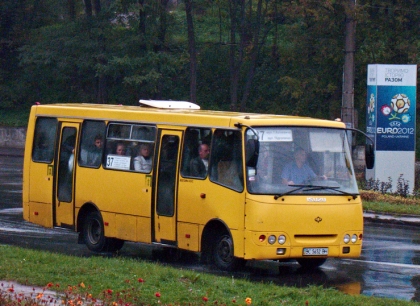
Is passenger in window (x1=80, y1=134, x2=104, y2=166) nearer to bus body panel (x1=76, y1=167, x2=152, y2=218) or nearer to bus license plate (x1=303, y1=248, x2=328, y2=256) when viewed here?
bus body panel (x1=76, y1=167, x2=152, y2=218)

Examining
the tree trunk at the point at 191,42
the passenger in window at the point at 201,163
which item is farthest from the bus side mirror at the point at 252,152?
the tree trunk at the point at 191,42

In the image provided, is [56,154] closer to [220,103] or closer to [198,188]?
[198,188]

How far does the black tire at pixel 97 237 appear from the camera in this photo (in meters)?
14.0

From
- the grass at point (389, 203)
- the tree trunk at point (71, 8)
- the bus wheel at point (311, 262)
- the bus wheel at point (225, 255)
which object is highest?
the tree trunk at point (71, 8)

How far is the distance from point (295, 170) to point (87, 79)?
36.5m

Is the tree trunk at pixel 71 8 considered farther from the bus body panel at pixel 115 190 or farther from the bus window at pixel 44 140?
the bus body panel at pixel 115 190

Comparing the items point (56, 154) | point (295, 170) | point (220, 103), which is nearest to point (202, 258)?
point (295, 170)

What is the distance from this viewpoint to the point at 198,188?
12.2 meters

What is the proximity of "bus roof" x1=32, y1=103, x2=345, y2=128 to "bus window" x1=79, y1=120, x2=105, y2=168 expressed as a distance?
0.52 ft

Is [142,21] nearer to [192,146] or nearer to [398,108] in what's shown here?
[398,108]

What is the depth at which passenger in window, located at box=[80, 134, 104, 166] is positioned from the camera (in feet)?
46.1

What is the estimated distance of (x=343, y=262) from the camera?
13.0 meters

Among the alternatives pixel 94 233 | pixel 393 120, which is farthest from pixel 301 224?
pixel 393 120

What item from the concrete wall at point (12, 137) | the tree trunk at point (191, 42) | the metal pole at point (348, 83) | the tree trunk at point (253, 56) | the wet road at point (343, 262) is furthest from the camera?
the concrete wall at point (12, 137)
